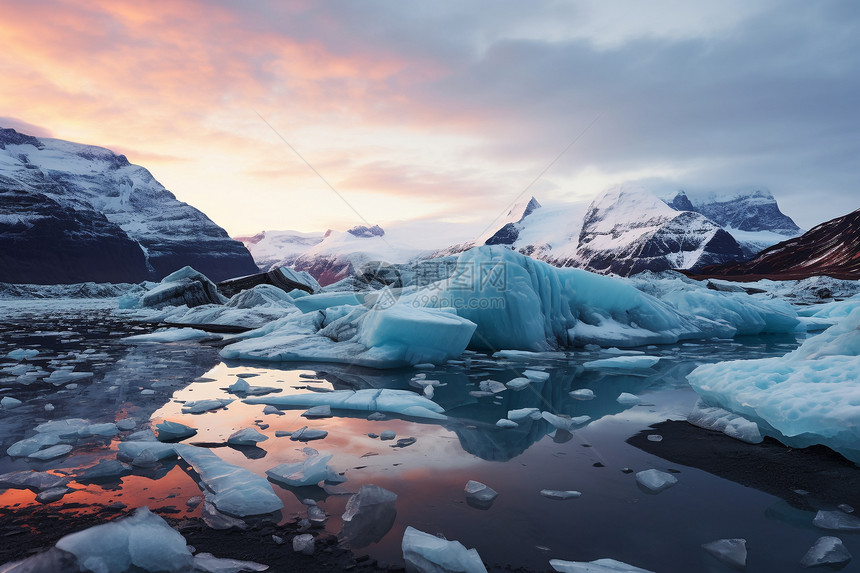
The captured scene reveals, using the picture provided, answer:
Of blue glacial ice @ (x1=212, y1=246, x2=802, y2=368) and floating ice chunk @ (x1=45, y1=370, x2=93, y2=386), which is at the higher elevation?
blue glacial ice @ (x1=212, y1=246, x2=802, y2=368)

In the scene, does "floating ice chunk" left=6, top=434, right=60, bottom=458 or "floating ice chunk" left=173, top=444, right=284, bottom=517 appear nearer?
"floating ice chunk" left=173, top=444, right=284, bottom=517

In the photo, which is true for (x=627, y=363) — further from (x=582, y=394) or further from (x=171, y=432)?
(x=171, y=432)

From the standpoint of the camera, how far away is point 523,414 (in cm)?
420

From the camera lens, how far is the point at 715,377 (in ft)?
14.2

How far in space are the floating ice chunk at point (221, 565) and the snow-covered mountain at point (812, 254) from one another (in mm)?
81613

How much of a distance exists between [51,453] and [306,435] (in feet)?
5.41

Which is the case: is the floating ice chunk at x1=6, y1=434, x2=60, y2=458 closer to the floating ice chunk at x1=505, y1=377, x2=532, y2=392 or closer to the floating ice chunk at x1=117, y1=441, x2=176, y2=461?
the floating ice chunk at x1=117, y1=441, x2=176, y2=461

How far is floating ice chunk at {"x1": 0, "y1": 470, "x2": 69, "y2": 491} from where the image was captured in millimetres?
2551

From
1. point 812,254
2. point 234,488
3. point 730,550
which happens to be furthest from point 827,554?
point 812,254

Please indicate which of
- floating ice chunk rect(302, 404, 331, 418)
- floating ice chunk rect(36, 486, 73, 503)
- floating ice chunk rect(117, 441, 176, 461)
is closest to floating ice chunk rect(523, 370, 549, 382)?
floating ice chunk rect(302, 404, 331, 418)

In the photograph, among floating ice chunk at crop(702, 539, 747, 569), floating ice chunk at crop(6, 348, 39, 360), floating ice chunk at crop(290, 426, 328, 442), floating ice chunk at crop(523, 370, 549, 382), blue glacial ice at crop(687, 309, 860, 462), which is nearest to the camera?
floating ice chunk at crop(702, 539, 747, 569)

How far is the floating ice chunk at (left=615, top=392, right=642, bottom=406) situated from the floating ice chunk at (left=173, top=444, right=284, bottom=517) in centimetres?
376

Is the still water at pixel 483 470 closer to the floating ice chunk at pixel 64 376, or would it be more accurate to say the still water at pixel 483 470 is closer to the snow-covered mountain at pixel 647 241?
the floating ice chunk at pixel 64 376

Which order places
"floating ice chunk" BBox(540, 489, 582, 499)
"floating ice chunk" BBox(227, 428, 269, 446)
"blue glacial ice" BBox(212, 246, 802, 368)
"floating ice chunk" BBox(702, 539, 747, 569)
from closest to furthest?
"floating ice chunk" BBox(702, 539, 747, 569), "floating ice chunk" BBox(540, 489, 582, 499), "floating ice chunk" BBox(227, 428, 269, 446), "blue glacial ice" BBox(212, 246, 802, 368)
